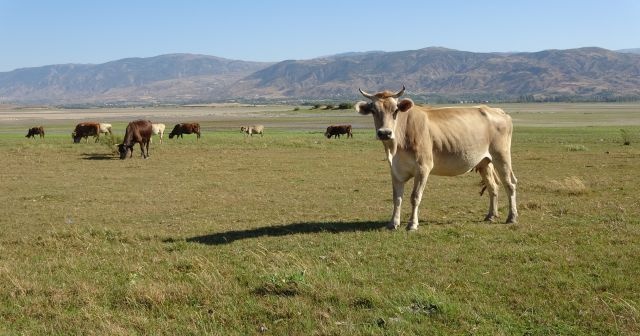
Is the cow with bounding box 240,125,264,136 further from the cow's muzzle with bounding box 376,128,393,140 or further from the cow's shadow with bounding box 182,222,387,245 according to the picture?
the cow's muzzle with bounding box 376,128,393,140

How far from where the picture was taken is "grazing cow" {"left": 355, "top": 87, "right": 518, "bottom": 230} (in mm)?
11500

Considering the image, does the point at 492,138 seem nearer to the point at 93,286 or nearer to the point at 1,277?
the point at 93,286

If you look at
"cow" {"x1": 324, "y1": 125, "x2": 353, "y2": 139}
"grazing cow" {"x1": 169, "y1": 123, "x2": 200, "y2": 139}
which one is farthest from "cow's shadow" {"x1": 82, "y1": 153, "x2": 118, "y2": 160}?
"cow" {"x1": 324, "y1": 125, "x2": 353, "y2": 139}

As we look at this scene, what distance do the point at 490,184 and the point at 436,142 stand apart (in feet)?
6.09

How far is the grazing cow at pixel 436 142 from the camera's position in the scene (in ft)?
37.7

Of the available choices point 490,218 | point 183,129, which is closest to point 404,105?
point 490,218

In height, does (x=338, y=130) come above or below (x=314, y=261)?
below

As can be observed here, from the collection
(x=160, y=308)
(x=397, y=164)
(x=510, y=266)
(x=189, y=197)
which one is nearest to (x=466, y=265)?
(x=510, y=266)

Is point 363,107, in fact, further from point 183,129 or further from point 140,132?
point 183,129

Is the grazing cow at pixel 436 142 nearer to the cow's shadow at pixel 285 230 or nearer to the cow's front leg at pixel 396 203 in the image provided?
the cow's front leg at pixel 396 203

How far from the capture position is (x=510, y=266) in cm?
862

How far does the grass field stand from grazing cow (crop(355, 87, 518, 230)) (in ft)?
2.79

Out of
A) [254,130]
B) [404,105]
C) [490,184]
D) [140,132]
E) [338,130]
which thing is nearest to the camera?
[404,105]

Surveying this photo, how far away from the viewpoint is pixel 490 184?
13.0 meters
